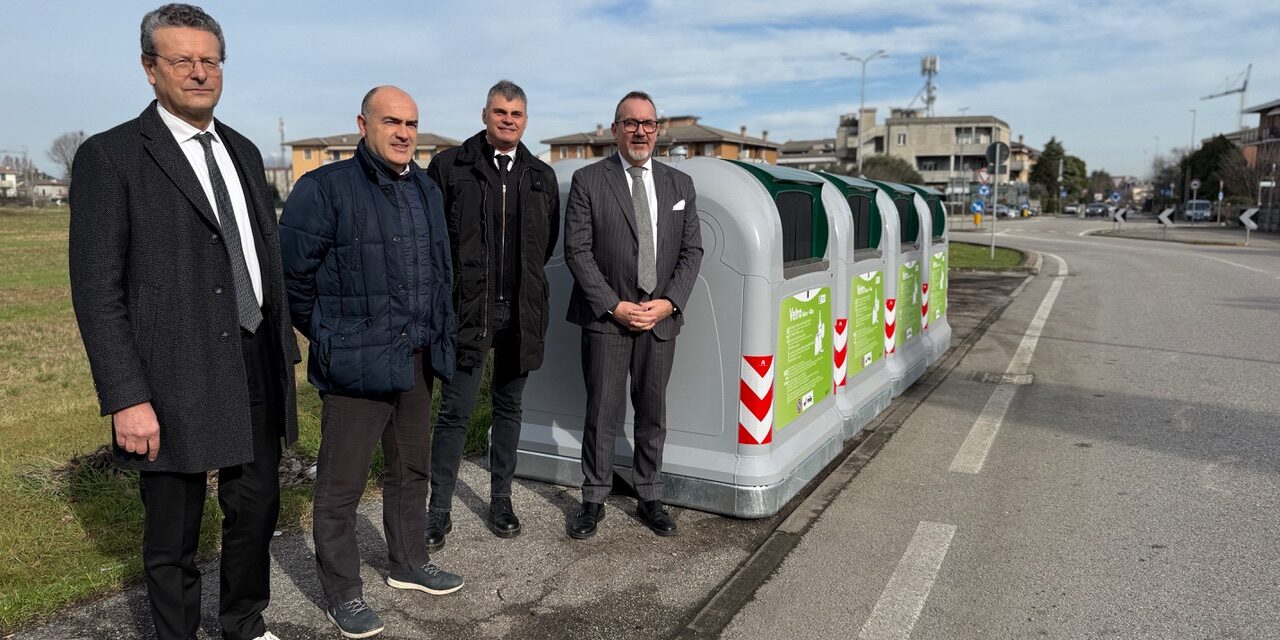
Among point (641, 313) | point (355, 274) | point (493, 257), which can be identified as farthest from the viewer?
point (641, 313)

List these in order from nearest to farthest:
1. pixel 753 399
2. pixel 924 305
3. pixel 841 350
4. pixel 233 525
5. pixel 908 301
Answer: pixel 233 525
pixel 753 399
pixel 841 350
pixel 908 301
pixel 924 305

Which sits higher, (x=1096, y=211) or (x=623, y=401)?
(x=1096, y=211)

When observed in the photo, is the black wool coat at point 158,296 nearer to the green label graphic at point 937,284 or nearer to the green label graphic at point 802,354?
the green label graphic at point 802,354

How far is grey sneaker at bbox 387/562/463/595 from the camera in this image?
3.37m

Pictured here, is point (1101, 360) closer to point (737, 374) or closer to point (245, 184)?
point (737, 374)

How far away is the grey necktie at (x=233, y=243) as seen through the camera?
265 centimetres

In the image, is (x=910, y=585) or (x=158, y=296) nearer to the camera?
(x=158, y=296)

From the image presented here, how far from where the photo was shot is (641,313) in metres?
3.86

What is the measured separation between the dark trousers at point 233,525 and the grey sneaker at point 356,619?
0.24m

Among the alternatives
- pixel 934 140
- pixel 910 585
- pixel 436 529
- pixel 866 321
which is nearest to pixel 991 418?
pixel 866 321

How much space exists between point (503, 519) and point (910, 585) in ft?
5.87

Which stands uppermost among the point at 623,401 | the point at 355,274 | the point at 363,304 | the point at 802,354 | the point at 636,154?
the point at 636,154

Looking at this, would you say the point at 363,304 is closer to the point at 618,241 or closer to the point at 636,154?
the point at 618,241

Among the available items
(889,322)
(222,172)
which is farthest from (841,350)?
(222,172)
